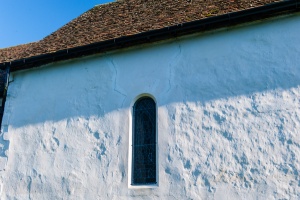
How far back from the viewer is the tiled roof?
927cm

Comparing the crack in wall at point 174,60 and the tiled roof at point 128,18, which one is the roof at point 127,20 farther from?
the crack in wall at point 174,60

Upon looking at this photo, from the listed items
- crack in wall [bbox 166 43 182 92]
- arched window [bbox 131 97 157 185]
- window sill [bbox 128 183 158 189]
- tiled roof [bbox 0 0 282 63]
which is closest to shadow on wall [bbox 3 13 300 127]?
crack in wall [bbox 166 43 182 92]

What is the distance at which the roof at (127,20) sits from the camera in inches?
352

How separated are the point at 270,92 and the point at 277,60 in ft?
2.24

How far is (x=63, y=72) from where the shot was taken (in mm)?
10172

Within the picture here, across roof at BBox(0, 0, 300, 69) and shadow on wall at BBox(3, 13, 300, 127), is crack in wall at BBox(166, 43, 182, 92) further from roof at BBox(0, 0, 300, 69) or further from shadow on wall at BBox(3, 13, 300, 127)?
roof at BBox(0, 0, 300, 69)

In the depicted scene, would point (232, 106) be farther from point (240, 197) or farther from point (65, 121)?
point (65, 121)

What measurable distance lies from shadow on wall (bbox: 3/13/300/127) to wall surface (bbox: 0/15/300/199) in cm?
2

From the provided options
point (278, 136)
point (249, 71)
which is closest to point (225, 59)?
point (249, 71)

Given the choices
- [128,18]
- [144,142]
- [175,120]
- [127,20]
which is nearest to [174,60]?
[175,120]

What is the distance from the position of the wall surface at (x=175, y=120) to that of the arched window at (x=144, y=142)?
0.67 feet

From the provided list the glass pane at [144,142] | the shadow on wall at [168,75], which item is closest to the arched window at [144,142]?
the glass pane at [144,142]

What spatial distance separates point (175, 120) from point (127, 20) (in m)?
3.49

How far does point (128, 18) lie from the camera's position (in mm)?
10742
